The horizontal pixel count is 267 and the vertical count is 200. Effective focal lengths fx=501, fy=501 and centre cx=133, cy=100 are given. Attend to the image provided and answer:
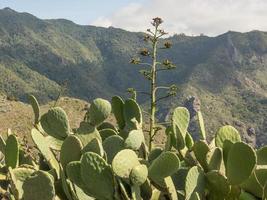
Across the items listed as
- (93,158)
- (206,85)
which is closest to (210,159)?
(93,158)

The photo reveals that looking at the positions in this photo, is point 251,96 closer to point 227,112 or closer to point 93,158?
point 227,112

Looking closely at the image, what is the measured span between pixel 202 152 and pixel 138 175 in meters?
0.46

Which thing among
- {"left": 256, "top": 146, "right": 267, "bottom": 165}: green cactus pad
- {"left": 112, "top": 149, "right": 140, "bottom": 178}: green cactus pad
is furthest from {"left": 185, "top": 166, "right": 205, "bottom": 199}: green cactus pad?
{"left": 256, "top": 146, "right": 267, "bottom": 165}: green cactus pad

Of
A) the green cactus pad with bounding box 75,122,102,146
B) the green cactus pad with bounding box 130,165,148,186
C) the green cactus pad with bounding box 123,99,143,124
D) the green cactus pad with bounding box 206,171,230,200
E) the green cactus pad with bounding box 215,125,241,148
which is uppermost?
the green cactus pad with bounding box 123,99,143,124

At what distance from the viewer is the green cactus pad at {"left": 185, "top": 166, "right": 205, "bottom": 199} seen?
2162 millimetres

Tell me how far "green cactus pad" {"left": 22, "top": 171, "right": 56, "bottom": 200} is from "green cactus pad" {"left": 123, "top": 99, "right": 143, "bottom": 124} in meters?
1.00

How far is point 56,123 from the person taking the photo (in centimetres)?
279

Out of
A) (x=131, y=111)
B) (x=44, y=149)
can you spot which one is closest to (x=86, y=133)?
(x=44, y=149)

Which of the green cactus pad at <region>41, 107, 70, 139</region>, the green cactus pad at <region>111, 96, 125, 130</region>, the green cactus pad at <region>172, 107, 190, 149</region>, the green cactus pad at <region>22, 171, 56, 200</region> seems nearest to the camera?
the green cactus pad at <region>22, 171, 56, 200</region>

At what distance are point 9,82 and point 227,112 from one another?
68.1 m

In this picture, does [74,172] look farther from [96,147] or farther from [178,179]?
[178,179]

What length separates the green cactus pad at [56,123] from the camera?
109 inches

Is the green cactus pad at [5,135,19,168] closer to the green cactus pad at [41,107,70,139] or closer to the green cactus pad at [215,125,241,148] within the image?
the green cactus pad at [41,107,70,139]

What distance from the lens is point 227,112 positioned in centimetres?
15662
